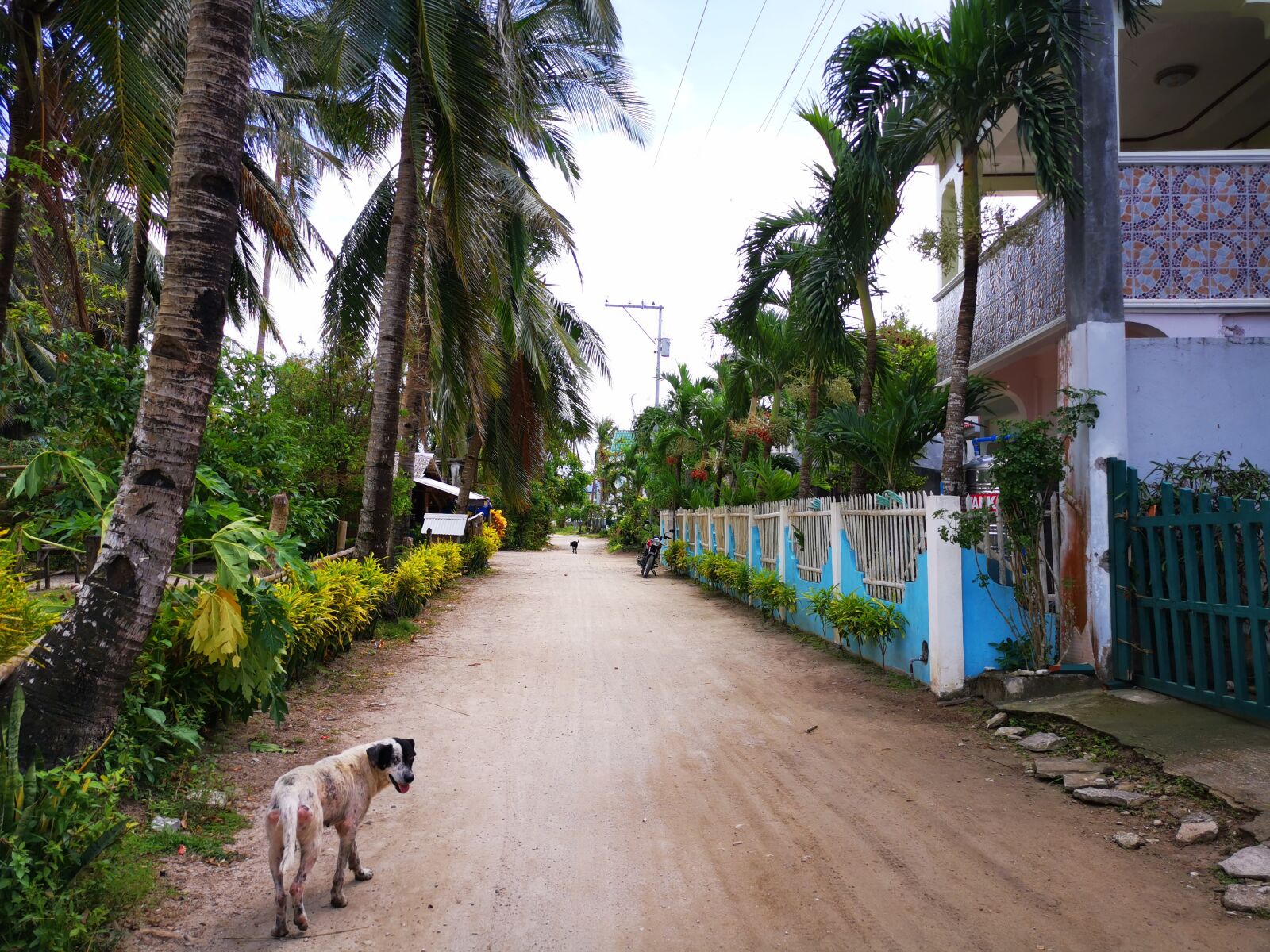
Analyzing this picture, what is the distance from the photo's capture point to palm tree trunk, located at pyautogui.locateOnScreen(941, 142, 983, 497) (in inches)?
329

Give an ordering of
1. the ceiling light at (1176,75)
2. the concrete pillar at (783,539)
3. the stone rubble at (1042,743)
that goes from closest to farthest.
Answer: the stone rubble at (1042,743) < the ceiling light at (1176,75) < the concrete pillar at (783,539)

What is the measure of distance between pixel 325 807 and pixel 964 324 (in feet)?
24.1

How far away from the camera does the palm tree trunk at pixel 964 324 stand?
835 cm

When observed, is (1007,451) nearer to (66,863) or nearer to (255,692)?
(255,692)

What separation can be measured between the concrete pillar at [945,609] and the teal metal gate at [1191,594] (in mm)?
1256

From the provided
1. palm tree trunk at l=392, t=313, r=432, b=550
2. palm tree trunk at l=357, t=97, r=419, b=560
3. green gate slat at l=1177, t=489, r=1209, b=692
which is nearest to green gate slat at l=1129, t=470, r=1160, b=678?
green gate slat at l=1177, t=489, r=1209, b=692

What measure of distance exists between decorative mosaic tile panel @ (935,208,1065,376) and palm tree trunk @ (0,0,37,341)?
9.74m

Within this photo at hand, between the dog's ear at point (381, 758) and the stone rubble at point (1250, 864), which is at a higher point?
the dog's ear at point (381, 758)

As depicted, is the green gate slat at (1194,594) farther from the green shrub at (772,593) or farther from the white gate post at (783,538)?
the white gate post at (783,538)

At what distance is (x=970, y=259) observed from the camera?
335 inches

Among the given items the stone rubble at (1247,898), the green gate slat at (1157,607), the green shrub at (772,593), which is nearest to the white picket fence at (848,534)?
the green shrub at (772,593)

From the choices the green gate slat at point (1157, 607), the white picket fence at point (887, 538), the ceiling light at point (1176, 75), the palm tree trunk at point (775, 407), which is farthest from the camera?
the palm tree trunk at point (775, 407)

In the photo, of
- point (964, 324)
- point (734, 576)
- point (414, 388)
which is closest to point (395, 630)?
point (414, 388)

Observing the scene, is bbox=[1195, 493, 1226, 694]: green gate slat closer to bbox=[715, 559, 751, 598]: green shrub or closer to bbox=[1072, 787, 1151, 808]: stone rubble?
bbox=[1072, 787, 1151, 808]: stone rubble
